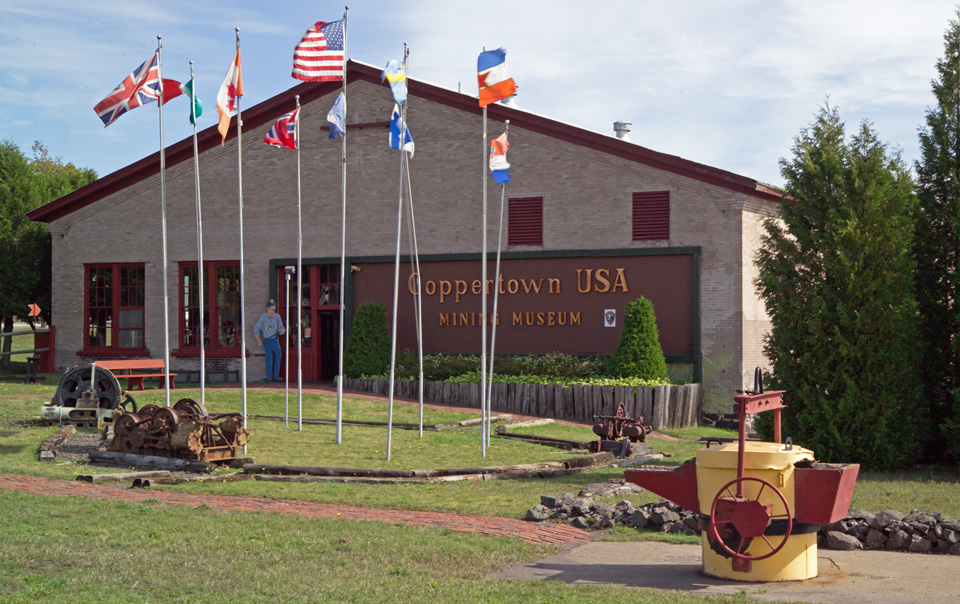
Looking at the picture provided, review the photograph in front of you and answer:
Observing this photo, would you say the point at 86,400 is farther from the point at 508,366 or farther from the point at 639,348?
the point at 639,348

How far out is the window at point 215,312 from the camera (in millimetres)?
30125

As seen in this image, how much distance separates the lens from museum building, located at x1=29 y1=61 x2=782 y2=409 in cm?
2517

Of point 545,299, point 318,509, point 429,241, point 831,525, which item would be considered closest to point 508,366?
point 545,299

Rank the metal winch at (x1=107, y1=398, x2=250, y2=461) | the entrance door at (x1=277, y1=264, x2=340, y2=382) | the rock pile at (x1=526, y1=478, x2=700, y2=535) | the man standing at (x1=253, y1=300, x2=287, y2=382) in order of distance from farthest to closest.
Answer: the entrance door at (x1=277, y1=264, x2=340, y2=382) → the man standing at (x1=253, y1=300, x2=287, y2=382) → the metal winch at (x1=107, y1=398, x2=250, y2=461) → the rock pile at (x1=526, y1=478, x2=700, y2=535)

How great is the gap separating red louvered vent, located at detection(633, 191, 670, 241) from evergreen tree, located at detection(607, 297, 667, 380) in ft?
7.93

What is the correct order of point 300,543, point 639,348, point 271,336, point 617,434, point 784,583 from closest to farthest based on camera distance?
point 784,583, point 300,543, point 617,434, point 639,348, point 271,336

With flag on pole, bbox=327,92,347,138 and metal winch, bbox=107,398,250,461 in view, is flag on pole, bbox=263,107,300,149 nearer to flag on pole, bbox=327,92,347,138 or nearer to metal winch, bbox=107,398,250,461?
flag on pole, bbox=327,92,347,138

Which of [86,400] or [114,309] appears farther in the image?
[114,309]

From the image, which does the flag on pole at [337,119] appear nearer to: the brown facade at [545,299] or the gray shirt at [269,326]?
the brown facade at [545,299]

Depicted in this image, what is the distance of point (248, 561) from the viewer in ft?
27.7

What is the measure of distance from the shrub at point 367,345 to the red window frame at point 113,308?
24.9 ft

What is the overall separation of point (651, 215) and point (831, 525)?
16397mm

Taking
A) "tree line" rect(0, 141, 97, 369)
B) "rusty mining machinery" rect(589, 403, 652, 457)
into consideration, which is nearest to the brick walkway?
"rusty mining machinery" rect(589, 403, 652, 457)

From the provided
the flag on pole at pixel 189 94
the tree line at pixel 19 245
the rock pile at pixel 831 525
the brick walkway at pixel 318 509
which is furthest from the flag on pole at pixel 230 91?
the tree line at pixel 19 245
